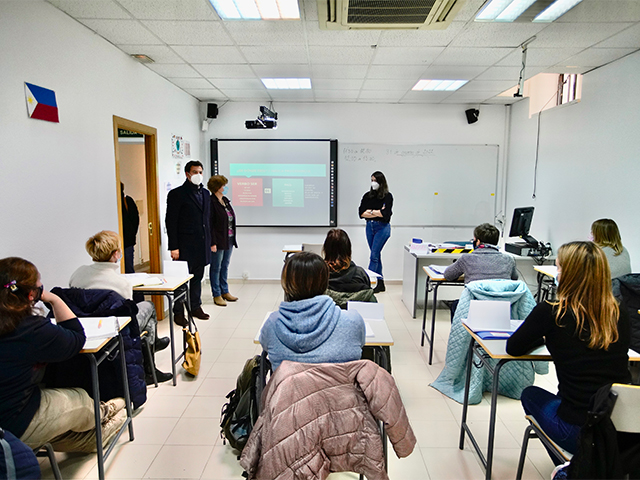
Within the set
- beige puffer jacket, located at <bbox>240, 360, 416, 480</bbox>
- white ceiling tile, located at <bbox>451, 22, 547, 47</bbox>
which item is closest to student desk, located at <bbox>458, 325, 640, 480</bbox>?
beige puffer jacket, located at <bbox>240, 360, 416, 480</bbox>

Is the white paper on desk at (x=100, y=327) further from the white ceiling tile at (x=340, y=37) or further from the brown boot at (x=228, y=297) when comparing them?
the brown boot at (x=228, y=297)

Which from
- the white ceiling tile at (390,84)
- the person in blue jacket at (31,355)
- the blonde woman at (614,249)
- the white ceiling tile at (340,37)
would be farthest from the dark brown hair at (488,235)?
the person in blue jacket at (31,355)

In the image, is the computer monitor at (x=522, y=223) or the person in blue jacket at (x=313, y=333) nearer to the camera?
the person in blue jacket at (x=313, y=333)

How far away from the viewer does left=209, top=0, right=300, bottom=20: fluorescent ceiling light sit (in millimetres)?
2691

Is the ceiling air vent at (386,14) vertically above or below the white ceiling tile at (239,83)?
below

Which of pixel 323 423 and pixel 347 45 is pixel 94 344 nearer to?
pixel 323 423

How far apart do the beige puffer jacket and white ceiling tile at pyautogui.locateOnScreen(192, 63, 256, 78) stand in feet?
11.7

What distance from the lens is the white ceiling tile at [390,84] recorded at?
472 centimetres

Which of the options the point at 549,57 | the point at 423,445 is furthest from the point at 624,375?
the point at 549,57

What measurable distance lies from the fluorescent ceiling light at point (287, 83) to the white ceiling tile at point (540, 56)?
83.1 inches

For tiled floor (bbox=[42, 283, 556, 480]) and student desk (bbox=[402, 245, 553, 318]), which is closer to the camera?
tiled floor (bbox=[42, 283, 556, 480])

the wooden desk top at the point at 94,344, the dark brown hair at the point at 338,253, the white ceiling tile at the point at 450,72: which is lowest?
the wooden desk top at the point at 94,344

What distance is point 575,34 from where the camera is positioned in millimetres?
3168

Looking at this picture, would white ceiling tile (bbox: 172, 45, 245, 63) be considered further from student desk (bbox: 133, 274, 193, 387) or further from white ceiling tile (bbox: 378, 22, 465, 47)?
student desk (bbox: 133, 274, 193, 387)
